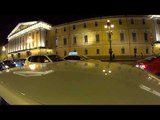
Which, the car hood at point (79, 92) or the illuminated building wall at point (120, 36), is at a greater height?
the illuminated building wall at point (120, 36)

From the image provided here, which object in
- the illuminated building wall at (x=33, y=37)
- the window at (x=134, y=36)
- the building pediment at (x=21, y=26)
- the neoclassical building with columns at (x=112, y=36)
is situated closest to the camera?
the neoclassical building with columns at (x=112, y=36)

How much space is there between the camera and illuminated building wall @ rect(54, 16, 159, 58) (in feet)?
165

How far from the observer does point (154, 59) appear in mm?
9953

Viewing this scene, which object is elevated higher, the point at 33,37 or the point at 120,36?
the point at 33,37

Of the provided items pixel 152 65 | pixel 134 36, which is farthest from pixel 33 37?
pixel 152 65

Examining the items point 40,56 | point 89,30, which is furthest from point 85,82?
point 89,30

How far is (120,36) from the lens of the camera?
51281 millimetres

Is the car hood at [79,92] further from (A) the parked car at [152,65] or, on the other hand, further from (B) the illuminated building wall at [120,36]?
(B) the illuminated building wall at [120,36]

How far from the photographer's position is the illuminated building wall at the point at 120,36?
50.3m

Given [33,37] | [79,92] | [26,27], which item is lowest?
[79,92]

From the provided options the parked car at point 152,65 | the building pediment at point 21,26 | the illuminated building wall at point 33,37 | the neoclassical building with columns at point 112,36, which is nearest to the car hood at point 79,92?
the parked car at point 152,65

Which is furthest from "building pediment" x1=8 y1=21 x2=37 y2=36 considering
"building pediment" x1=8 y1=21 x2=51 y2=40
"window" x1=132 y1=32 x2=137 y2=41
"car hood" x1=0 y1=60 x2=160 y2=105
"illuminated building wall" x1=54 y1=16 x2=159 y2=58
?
"car hood" x1=0 y1=60 x2=160 y2=105

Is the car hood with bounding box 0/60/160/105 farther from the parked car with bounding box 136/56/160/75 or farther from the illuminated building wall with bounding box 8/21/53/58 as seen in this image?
the illuminated building wall with bounding box 8/21/53/58

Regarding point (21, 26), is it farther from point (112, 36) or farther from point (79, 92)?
point (79, 92)
